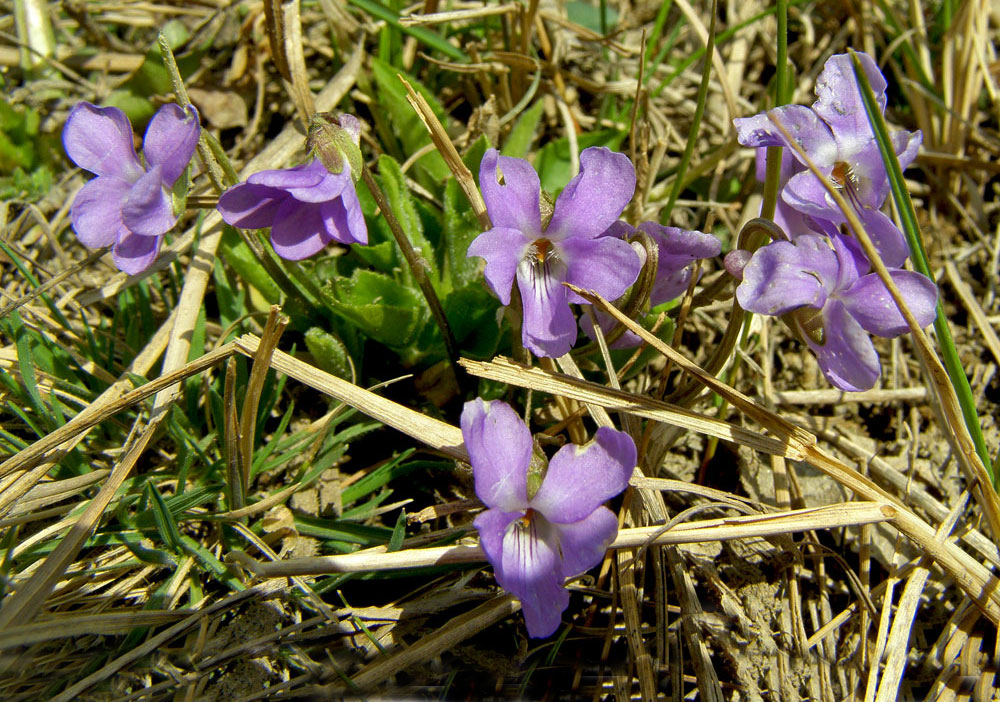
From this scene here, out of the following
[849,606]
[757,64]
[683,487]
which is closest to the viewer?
[683,487]

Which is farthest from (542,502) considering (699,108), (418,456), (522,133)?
(522,133)

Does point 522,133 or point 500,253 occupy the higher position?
point 500,253

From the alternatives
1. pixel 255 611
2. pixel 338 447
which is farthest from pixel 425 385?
pixel 255 611

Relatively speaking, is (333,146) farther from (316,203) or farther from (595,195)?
(595,195)

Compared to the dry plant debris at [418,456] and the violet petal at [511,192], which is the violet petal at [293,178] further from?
the violet petal at [511,192]

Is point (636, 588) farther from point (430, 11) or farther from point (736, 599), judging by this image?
point (430, 11)

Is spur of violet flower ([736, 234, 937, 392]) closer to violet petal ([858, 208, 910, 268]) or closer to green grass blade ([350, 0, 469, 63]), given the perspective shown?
violet petal ([858, 208, 910, 268])
